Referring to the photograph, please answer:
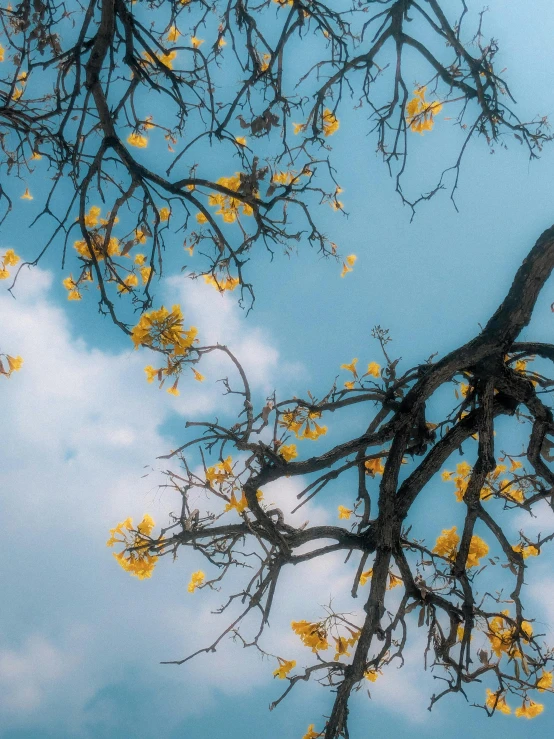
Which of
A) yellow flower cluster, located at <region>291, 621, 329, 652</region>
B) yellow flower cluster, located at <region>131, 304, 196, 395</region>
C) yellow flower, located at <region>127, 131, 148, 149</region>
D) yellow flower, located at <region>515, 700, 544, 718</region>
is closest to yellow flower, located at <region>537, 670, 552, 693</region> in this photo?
yellow flower, located at <region>515, 700, 544, 718</region>

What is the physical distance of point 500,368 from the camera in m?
2.96

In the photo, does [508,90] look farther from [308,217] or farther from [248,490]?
[248,490]

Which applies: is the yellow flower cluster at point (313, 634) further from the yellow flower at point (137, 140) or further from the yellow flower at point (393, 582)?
the yellow flower at point (137, 140)

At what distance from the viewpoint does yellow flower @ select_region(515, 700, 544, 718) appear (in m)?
3.23

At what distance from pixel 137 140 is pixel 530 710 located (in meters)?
3.69

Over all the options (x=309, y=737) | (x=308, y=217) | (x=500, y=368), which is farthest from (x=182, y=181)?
(x=309, y=737)

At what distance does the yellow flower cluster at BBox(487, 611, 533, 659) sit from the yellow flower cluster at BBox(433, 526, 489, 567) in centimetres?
32

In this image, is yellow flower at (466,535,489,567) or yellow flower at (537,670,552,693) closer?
yellow flower at (537,670,552,693)

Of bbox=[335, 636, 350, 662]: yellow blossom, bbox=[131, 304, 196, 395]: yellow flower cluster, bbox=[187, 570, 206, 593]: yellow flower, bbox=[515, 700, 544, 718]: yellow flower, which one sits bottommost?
bbox=[515, 700, 544, 718]: yellow flower

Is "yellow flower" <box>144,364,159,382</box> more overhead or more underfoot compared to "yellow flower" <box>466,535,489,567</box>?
more overhead

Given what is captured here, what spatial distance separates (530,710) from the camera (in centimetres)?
325

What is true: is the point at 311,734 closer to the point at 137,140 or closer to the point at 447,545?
the point at 447,545

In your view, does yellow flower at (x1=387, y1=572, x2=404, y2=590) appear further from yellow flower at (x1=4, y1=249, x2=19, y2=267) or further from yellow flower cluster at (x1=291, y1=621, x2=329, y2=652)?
yellow flower at (x1=4, y1=249, x2=19, y2=267)

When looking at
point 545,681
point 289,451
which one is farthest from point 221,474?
point 545,681
